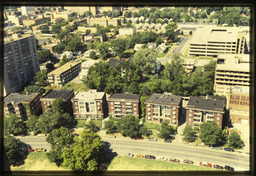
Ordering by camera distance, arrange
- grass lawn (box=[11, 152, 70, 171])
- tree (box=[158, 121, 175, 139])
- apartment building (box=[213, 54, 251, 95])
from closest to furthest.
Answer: grass lawn (box=[11, 152, 70, 171])
tree (box=[158, 121, 175, 139])
apartment building (box=[213, 54, 251, 95])

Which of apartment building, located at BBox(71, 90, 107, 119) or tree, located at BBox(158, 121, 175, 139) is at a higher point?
apartment building, located at BBox(71, 90, 107, 119)

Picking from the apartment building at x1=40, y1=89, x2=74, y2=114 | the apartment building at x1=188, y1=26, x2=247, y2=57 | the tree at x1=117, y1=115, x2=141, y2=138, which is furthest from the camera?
the apartment building at x1=188, y1=26, x2=247, y2=57

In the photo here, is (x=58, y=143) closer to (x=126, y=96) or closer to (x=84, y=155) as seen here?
(x=84, y=155)

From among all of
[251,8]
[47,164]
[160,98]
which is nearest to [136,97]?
[160,98]

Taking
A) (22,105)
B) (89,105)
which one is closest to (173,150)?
(89,105)

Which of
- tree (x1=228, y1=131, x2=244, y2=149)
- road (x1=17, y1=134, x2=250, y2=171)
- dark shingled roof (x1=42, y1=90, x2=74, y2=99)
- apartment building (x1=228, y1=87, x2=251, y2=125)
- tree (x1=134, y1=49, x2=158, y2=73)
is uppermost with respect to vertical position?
tree (x1=134, y1=49, x2=158, y2=73)

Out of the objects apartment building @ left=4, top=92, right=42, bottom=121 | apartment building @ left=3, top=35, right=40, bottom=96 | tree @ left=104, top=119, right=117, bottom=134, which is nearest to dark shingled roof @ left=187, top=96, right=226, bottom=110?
tree @ left=104, top=119, right=117, bottom=134

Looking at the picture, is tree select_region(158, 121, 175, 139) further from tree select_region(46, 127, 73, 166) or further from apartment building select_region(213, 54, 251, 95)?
apartment building select_region(213, 54, 251, 95)
